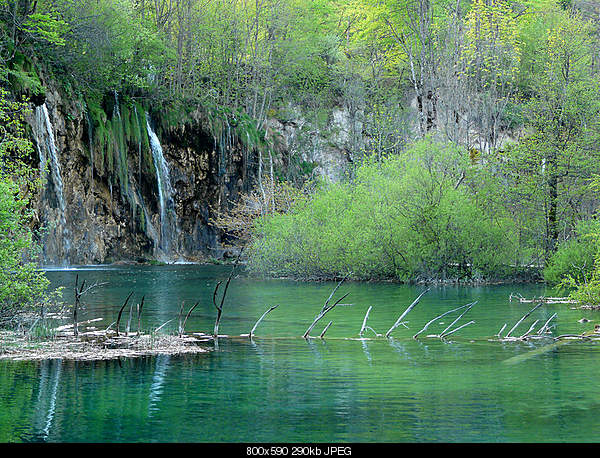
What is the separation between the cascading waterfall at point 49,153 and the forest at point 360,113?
33.7 inches

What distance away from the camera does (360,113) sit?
66.3 meters

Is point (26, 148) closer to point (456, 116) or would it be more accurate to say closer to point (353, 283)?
point (353, 283)

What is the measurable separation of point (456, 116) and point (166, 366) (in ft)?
125

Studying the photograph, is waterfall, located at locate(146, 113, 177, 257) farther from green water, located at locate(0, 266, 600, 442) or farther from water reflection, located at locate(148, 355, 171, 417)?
water reflection, located at locate(148, 355, 171, 417)

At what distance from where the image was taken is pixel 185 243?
5369 cm

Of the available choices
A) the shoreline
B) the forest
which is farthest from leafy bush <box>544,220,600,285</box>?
the shoreline

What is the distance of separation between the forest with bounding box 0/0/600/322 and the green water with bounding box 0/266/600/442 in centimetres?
532

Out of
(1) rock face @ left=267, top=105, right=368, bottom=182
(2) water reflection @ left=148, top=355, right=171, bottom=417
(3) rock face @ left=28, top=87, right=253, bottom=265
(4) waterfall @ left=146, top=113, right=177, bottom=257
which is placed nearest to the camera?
(2) water reflection @ left=148, top=355, right=171, bottom=417

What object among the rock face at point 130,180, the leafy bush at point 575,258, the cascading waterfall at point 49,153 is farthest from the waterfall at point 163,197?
the leafy bush at point 575,258

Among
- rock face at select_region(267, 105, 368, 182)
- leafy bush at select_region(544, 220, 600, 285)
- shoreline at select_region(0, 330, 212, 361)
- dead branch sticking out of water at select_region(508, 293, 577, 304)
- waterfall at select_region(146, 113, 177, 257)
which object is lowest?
dead branch sticking out of water at select_region(508, 293, 577, 304)

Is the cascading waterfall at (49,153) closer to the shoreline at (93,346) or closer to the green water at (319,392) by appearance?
the green water at (319,392)

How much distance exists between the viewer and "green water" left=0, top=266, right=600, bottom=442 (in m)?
8.25

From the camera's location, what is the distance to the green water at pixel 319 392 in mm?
8250

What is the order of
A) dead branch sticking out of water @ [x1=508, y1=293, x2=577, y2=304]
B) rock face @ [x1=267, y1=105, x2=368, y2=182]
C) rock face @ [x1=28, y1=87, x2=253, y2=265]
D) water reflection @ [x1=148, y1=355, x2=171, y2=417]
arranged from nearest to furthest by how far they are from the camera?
water reflection @ [x1=148, y1=355, x2=171, y2=417]
dead branch sticking out of water @ [x1=508, y1=293, x2=577, y2=304]
rock face @ [x1=28, y1=87, x2=253, y2=265]
rock face @ [x1=267, y1=105, x2=368, y2=182]
